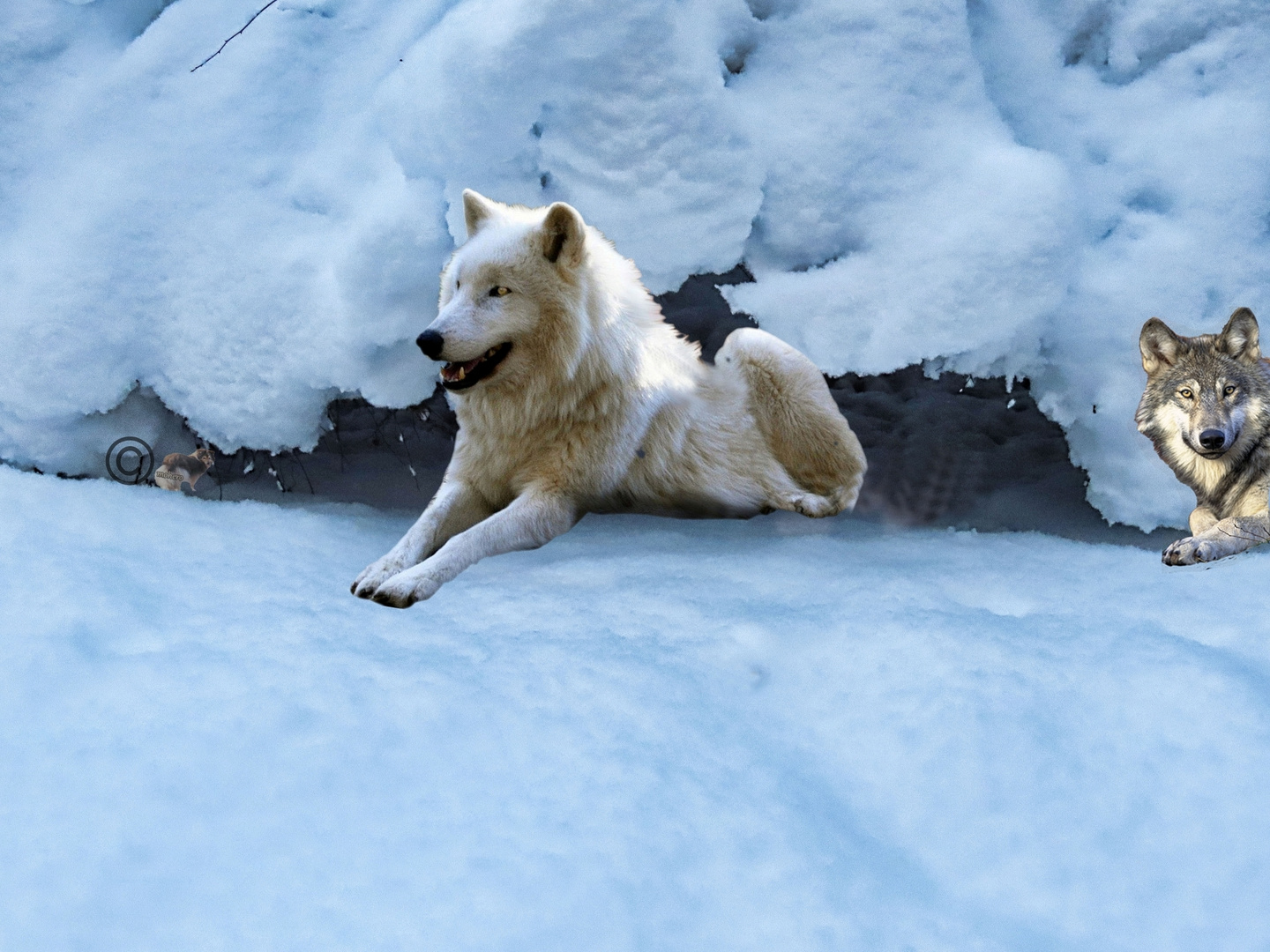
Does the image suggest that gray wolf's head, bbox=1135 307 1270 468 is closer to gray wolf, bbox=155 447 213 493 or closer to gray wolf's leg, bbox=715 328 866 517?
gray wolf's leg, bbox=715 328 866 517

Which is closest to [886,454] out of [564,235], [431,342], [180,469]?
[564,235]

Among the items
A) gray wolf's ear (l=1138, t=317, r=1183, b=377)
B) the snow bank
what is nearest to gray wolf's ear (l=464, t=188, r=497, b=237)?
the snow bank

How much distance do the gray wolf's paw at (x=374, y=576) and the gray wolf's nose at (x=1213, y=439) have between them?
2.53 meters

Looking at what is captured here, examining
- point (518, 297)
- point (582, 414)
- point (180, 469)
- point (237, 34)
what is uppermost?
point (237, 34)

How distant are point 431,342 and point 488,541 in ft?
2.16

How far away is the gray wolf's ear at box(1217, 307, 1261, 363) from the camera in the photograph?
2.75m

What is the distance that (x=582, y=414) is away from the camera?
309 cm

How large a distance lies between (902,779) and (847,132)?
9.04ft

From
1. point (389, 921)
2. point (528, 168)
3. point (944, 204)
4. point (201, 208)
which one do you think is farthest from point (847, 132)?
point (389, 921)

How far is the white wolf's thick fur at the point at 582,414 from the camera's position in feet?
9.34

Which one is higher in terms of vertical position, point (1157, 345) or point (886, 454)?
point (1157, 345)

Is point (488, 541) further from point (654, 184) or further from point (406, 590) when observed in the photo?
point (654, 184)

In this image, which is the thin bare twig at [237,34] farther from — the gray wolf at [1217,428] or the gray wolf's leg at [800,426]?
the gray wolf at [1217,428]

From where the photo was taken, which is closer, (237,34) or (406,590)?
(406,590)
